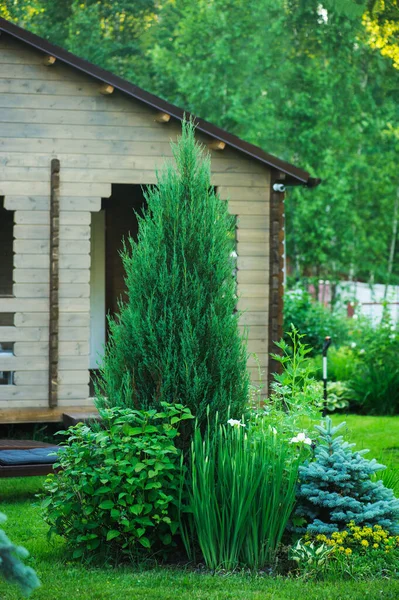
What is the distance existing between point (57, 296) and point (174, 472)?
4742 millimetres

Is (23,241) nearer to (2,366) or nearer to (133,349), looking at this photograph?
(2,366)

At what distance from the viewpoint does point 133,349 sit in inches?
247

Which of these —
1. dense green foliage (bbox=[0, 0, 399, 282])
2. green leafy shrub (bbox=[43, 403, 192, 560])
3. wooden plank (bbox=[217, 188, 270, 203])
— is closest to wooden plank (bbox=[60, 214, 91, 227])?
wooden plank (bbox=[217, 188, 270, 203])

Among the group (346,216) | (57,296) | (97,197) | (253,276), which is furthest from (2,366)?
(346,216)

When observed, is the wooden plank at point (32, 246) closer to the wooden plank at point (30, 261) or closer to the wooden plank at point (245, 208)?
the wooden plank at point (30, 261)

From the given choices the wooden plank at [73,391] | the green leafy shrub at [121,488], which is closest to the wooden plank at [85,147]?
the wooden plank at [73,391]

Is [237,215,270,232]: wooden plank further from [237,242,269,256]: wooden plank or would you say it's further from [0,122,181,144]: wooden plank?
[0,122,181,144]: wooden plank

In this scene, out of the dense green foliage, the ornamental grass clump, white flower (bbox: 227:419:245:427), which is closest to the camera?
the ornamental grass clump

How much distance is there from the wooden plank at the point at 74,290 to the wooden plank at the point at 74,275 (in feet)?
0.14

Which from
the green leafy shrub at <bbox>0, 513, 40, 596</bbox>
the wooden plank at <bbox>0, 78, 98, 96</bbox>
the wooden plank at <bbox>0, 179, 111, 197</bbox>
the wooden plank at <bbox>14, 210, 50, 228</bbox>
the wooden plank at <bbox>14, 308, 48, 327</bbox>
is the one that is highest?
the wooden plank at <bbox>0, 78, 98, 96</bbox>

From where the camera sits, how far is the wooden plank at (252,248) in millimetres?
10945

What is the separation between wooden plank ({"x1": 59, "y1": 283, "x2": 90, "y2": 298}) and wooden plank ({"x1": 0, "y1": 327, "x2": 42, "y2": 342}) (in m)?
0.47

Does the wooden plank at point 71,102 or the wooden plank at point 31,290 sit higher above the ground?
the wooden plank at point 71,102

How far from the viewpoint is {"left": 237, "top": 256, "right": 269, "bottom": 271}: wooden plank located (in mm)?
10945
